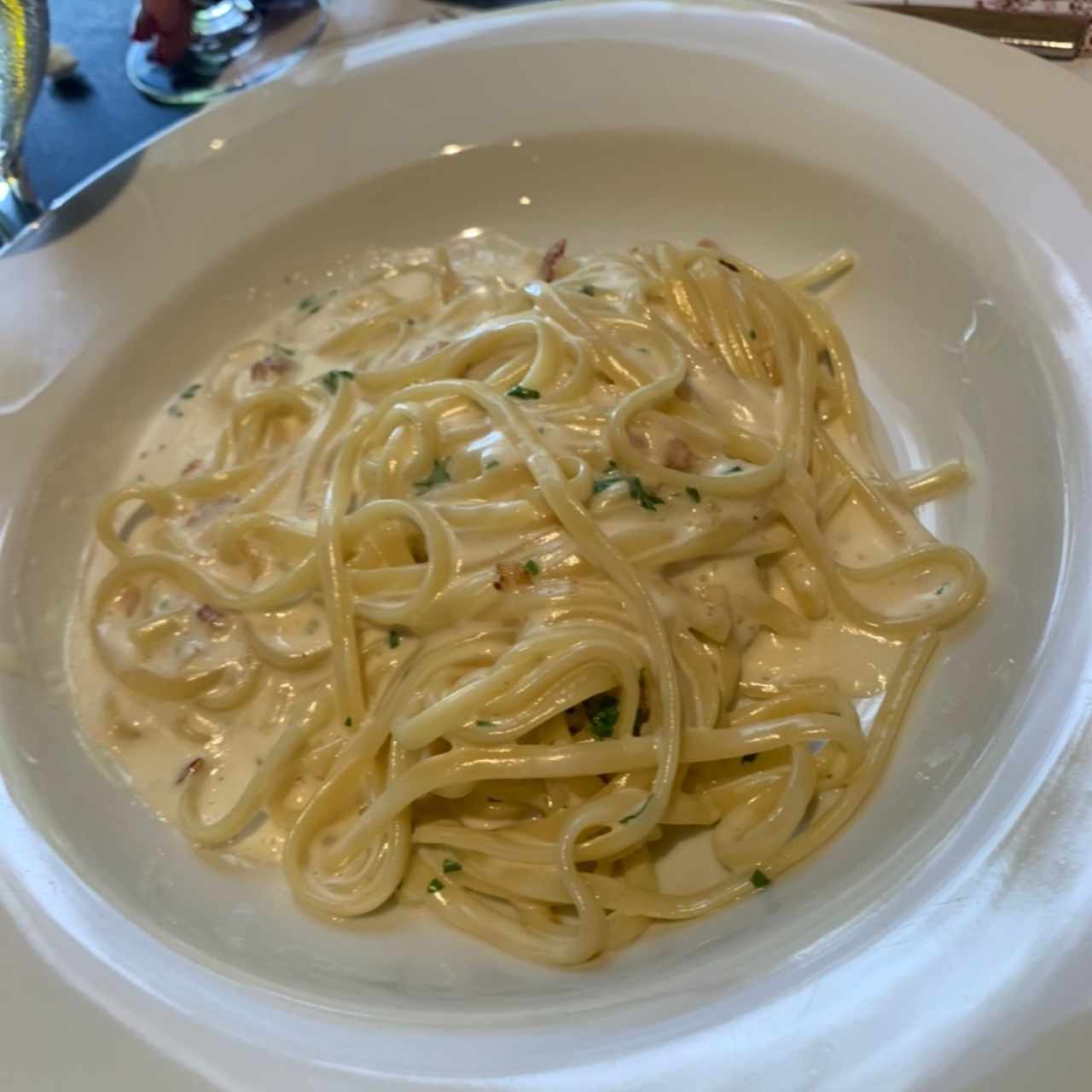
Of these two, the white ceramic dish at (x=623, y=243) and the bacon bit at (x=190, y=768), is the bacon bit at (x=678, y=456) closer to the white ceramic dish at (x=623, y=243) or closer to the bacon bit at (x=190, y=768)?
the white ceramic dish at (x=623, y=243)

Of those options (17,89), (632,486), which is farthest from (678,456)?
(17,89)

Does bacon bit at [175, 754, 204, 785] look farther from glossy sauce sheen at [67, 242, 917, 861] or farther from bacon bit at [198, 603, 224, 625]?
bacon bit at [198, 603, 224, 625]

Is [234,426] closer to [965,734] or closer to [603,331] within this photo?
[603,331]

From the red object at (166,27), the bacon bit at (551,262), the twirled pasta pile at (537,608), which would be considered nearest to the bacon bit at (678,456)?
the twirled pasta pile at (537,608)

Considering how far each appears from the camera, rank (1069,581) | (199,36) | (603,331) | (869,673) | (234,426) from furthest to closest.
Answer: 1. (199,36)
2. (234,426)
3. (603,331)
4. (869,673)
5. (1069,581)

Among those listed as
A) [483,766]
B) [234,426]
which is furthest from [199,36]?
[483,766]

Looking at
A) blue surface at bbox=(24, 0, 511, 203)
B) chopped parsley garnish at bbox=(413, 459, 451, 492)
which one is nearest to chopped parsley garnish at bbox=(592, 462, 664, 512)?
chopped parsley garnish at bbox=(413, 459, 451, 492)
